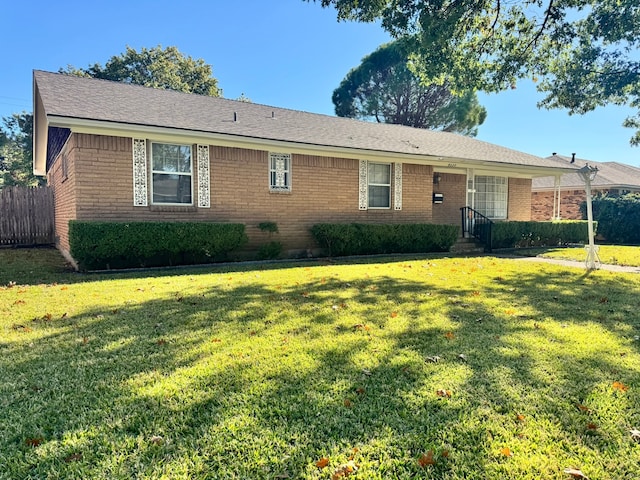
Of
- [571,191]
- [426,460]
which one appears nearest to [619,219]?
[571,191]

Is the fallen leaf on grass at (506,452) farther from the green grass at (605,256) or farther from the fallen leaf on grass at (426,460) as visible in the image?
the green grass at (605,256)

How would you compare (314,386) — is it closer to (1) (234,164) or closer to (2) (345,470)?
(2) (345,470)

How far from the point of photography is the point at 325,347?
3922 millimetres

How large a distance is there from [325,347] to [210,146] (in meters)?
8.20

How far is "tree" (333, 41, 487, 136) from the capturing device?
103 feet

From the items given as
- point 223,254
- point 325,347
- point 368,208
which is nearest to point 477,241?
point 368,208

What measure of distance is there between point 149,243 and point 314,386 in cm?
723

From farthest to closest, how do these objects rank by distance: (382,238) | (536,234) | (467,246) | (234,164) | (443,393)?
(536,234) < (467,246) < (382,238) < (234,164) < (443,393)

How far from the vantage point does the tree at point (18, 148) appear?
35.4 metres

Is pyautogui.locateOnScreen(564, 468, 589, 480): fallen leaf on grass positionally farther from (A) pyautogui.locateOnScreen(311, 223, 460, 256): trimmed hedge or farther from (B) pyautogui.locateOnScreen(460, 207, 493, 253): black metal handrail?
(B) pyautogui.locateOnScreen(460, 207, 493, 253): black metal handrail

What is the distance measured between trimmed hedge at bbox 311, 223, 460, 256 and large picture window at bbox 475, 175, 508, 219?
14.5 ft

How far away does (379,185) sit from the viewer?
13.7 m

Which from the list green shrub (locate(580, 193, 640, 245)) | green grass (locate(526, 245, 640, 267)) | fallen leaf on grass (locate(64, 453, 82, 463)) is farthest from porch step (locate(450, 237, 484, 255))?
fallen leaf on grass (locate(64, 453, 82, 463))

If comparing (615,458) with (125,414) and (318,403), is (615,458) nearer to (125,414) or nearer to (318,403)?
(318,403)
